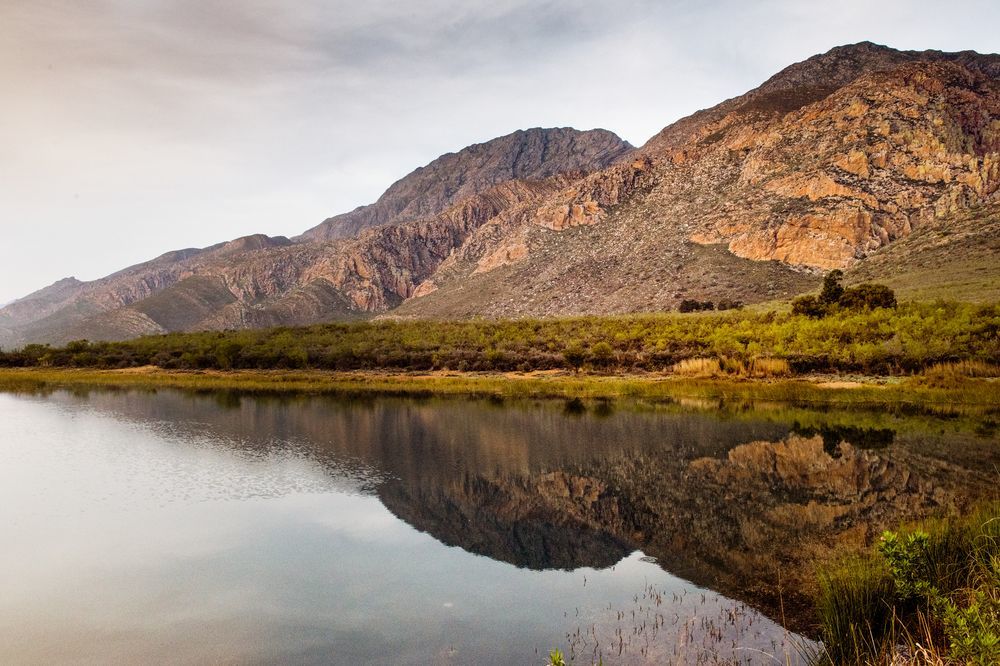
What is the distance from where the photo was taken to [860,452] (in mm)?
22391

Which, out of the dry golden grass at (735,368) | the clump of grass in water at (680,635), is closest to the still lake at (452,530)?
the clump of grass in water at (680,635)

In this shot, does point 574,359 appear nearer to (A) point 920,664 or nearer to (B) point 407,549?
(B) point 407,549

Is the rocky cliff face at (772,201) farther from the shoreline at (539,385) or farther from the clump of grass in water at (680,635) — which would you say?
the clump of grass in water at (680,635)

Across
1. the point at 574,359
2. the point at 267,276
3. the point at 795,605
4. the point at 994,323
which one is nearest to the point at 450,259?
the point at 267,276

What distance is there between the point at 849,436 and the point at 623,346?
2716 centimetres

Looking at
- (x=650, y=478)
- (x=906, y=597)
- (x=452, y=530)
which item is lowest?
(x=650, y=478)

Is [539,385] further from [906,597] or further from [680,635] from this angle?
[906,597]

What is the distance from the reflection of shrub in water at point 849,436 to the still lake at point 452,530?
15 cm

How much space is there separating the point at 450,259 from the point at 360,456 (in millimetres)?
142505

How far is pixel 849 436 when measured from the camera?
82.3 ft

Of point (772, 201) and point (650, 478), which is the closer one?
point (650, 478)

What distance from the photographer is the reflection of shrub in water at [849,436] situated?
76.4 ft

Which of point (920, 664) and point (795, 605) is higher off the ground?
point (920, 664)

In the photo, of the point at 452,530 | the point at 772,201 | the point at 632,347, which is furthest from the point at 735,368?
the point at 772,201
